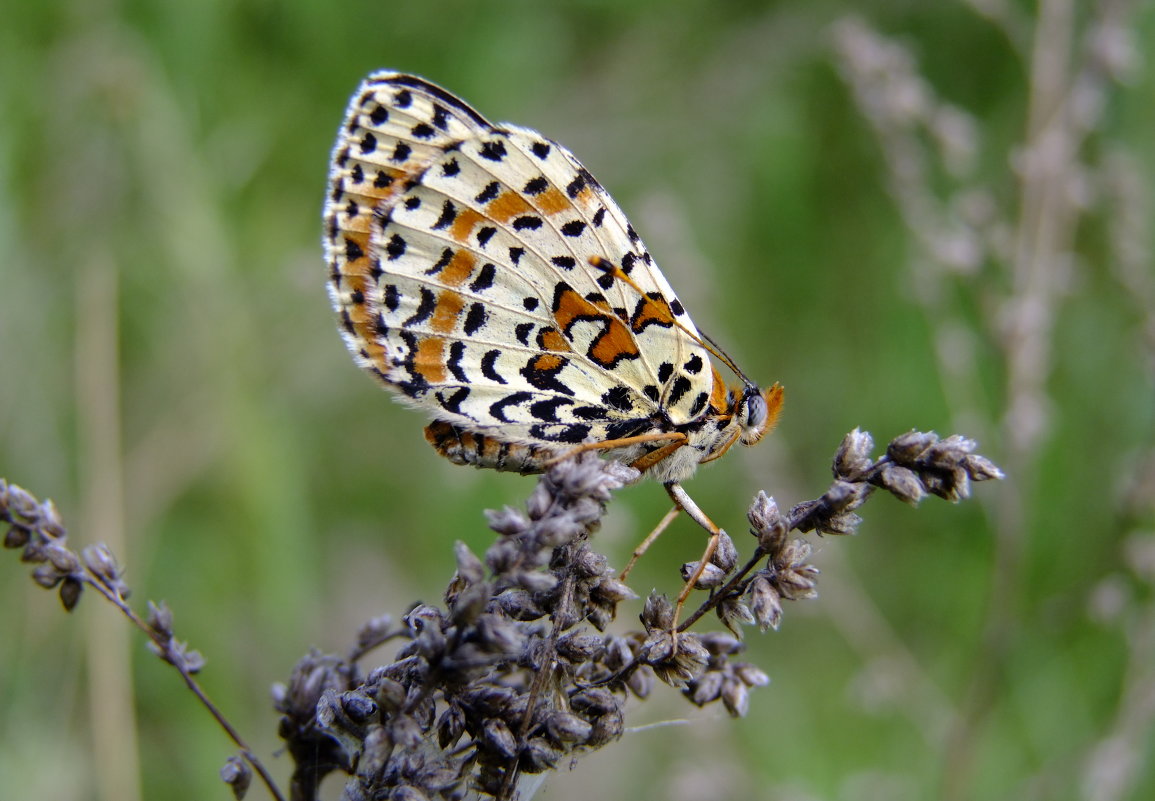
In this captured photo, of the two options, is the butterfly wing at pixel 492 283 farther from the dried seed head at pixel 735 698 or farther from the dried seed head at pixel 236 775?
the dried seed head at pixel 236 775

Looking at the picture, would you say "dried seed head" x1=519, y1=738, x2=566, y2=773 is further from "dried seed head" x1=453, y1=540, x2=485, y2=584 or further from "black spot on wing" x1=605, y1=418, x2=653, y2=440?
"black spot on wing" x1=605, y1=418, x2=653, y2=440

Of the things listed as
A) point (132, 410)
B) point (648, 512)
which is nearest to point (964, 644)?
point (648, 512)

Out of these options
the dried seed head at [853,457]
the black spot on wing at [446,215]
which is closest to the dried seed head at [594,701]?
the dried seed head at [853,457]

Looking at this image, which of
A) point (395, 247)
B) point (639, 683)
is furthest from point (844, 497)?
point (395, 247)

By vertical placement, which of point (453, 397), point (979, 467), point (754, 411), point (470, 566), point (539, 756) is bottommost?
point (979, 467)

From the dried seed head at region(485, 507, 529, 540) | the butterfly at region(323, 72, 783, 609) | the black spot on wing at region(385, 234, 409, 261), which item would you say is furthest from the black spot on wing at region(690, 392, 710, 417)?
the dried seed head at region(485, 507, 529, 540)

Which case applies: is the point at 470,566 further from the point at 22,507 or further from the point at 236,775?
the point at 22,507

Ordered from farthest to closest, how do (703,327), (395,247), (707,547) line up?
(703,327), (395,247), (707,547)

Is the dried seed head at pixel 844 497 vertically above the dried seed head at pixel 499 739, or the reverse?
the dried seed head at pixel 499 739

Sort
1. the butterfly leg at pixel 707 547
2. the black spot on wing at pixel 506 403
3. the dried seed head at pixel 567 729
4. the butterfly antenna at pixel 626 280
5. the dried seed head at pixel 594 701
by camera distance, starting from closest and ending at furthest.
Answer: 1. the dried seed head at pixel 567 729
2. the dried seed head at pixel 594 701
3. the butterfly leg at pixel 707 547
4. the butterfly antenna at pixel 626 280
5. the black spot on wing at pixel 506 403
